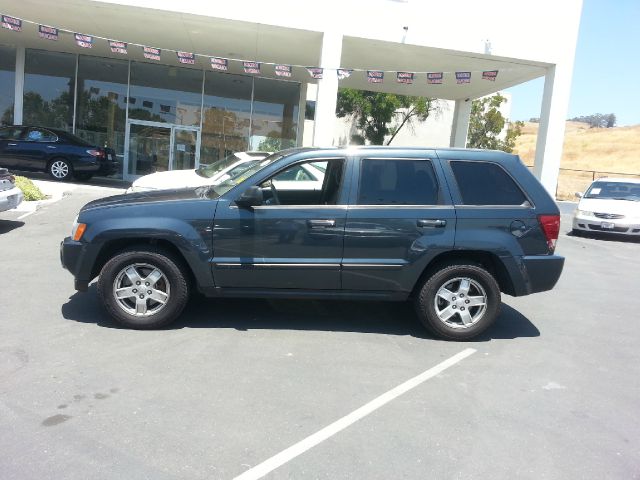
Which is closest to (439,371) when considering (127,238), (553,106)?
(127,238)

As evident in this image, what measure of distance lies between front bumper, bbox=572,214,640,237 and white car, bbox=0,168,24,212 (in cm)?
1262

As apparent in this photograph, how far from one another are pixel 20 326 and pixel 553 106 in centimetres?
1428

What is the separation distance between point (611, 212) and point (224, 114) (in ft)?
43.6

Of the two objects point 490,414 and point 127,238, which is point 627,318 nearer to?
point 490,414

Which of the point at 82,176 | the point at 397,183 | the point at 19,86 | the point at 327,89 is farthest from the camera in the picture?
the point at 19,86

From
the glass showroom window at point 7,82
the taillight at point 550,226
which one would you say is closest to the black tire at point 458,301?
the taillight at point 550,226

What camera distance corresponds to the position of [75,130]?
20.1m

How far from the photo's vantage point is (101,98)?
20078mm

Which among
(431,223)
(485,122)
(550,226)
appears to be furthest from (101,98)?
(485,122)

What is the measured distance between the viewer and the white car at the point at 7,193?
910 cm

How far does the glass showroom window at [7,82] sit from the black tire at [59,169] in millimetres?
4256

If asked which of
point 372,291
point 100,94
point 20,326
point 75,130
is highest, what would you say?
point 100,94

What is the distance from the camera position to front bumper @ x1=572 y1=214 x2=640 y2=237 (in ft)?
45.6

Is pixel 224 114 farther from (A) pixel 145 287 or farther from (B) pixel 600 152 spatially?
(B) pixel 600 152
